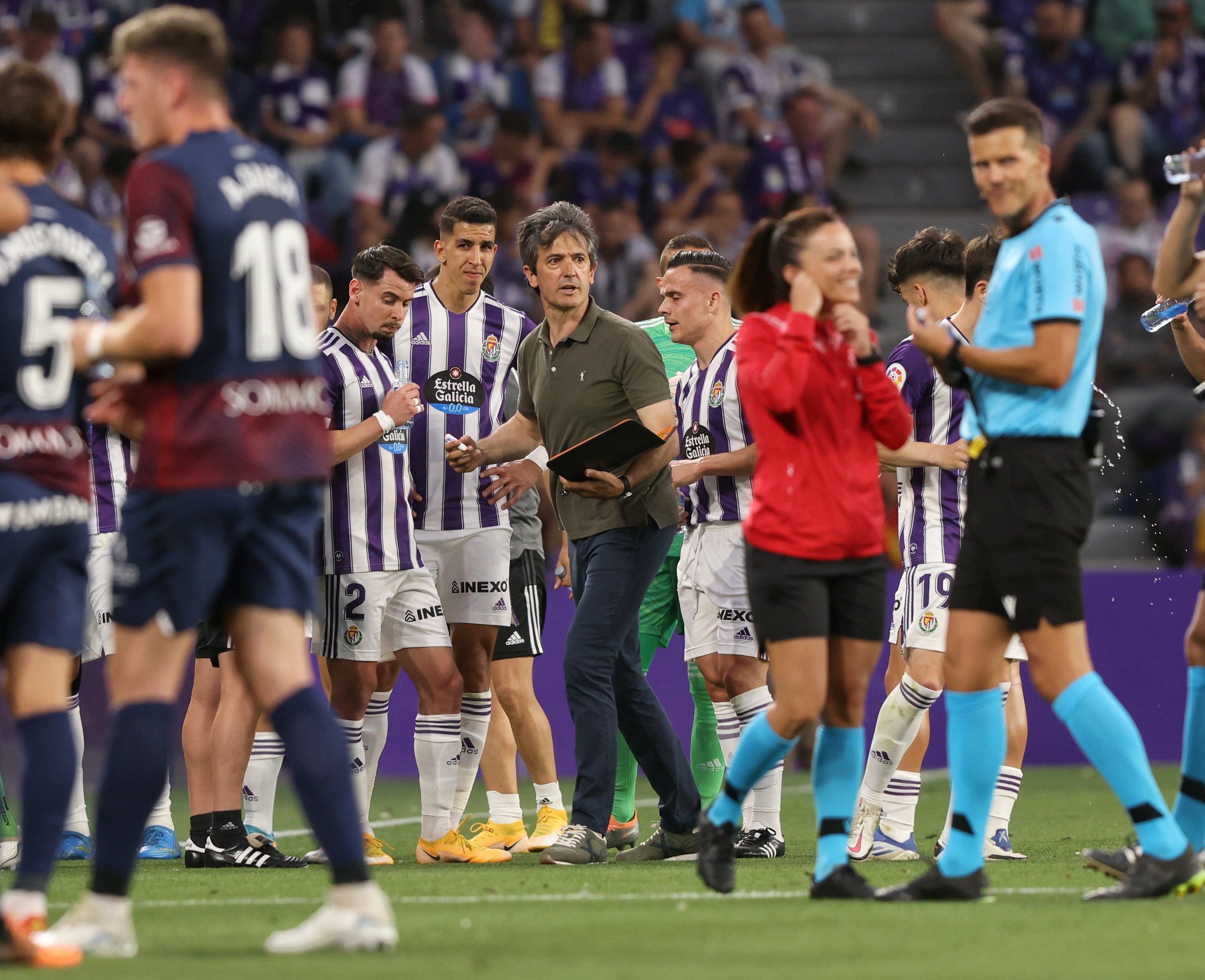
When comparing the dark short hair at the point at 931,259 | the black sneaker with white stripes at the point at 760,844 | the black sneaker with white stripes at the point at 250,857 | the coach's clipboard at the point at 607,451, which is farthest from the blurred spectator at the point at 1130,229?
the black sneaker with white stripes at the point at 250,857

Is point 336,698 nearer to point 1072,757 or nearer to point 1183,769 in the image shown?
point 1183,769

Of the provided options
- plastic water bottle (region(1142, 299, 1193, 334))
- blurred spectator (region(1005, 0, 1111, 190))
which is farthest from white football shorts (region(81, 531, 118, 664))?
blurred spectator (region(1005, 0, 1111, 190))

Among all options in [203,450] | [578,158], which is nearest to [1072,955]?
[203,450]

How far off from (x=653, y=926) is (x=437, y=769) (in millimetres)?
2447

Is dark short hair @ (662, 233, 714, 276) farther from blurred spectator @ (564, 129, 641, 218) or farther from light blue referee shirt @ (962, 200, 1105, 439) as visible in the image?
blurred spectator @ (564, 129, 641, 218)

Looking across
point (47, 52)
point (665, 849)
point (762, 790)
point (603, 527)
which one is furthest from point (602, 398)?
point (47, 52)

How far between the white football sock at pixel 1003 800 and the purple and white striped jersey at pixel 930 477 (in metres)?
0.89

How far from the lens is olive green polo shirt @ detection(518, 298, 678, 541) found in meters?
6.53

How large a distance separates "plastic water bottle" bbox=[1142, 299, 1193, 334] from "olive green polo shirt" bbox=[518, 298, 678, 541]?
6.07 feet

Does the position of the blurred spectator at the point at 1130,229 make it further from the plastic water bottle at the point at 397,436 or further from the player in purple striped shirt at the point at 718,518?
the plastic water bottle at the point at 397,436

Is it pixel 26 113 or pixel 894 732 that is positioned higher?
pixel 26 113

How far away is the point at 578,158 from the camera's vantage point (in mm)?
14945

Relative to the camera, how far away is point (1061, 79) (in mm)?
16031

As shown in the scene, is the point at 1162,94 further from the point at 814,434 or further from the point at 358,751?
the point at 814,434
